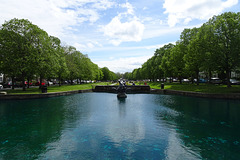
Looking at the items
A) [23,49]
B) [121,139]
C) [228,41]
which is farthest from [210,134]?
[23,49]

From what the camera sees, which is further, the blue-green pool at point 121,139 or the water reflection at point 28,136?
the water reflection at point 28,136

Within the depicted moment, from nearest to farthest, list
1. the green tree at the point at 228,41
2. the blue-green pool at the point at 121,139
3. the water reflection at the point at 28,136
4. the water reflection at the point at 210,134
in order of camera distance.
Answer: the blue-green pool at the point at 121,139 < the water reflection at the point at 210,134 < the water reflection at the point at 28,136 < the green tree at the point at 228,41

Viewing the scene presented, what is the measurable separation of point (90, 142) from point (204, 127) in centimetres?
1010

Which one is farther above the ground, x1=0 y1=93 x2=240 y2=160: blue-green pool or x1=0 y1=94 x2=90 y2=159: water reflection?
x1=0 y1=94 x2=90 y2=159: water reflection

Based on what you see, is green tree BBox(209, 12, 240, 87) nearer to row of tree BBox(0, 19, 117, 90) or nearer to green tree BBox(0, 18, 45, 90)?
row of tree BBox(0, 19, 117, 90)

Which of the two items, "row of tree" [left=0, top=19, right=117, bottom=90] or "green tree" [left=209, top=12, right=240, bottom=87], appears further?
"row of tree" [left=0, top=19, right=117, bottom=90]

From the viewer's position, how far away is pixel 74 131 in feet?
42.0

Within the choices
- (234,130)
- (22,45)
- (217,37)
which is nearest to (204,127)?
(234,130)

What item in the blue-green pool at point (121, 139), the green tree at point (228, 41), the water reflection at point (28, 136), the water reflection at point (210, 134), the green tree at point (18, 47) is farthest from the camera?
the green tree at point (18, 47)

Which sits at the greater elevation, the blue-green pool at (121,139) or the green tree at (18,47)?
the green tree at (18,47)

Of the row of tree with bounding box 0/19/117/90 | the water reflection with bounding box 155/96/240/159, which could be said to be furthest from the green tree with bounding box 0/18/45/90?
the water reflection with bounding box 155/96/240/159

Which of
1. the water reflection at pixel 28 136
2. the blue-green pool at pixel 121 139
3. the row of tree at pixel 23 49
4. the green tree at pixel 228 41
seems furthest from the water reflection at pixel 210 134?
the row of tree at pixel 23 49

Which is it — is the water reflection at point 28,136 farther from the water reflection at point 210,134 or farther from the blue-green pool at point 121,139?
the water reflection at point 210,134

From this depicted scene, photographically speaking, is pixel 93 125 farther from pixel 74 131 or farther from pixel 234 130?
pixel 234 130
